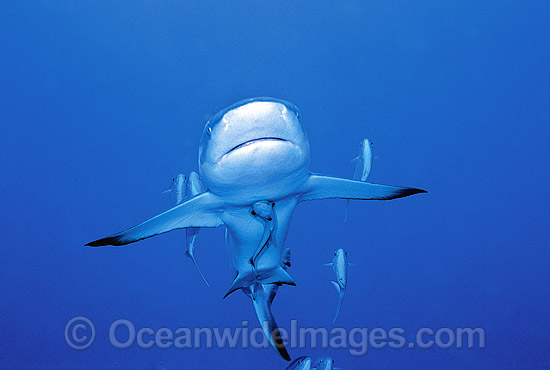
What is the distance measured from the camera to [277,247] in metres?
3.11

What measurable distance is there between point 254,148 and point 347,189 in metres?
1.31

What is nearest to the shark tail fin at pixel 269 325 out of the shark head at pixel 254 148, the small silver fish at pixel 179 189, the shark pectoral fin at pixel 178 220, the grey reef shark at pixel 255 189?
the grey reef shark at pixel 255 189

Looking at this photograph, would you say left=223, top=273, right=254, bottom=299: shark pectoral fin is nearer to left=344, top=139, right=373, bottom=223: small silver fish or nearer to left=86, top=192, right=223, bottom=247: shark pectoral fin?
left=86, top=192, right=223, bottom=247: shark pectoral fin

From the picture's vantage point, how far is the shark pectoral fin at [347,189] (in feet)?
9.06

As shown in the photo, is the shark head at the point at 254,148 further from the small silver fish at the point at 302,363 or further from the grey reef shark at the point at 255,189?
the small silver fish at the point at 302,363

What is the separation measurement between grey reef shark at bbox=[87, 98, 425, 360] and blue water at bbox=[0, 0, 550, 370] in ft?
33.0

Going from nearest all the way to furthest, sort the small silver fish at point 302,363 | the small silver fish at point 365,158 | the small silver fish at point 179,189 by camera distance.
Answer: the small silver fish at point 302,363, the small silver fish at point 179,189, the small silver fish at point 365,158

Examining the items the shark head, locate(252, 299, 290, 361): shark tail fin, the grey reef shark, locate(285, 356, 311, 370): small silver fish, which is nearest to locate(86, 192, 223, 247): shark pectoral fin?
the grey reef shark

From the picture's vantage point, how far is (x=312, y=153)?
13.5 meters

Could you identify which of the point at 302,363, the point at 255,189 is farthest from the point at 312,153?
the point at 255,189

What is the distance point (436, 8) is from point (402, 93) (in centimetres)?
283

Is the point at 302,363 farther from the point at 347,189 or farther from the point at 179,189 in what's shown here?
the point at 179,189

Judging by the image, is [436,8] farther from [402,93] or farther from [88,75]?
[88,75]

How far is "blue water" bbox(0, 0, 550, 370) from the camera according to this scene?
1124 cm
